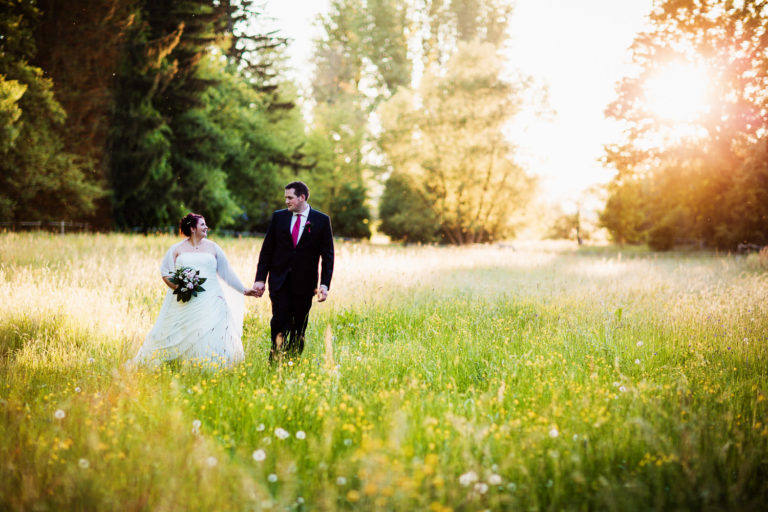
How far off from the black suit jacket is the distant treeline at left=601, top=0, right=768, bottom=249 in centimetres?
2310

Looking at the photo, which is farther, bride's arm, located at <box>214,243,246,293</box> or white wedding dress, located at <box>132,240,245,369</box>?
bride's arm, located at <box>214,243,246,293</box>

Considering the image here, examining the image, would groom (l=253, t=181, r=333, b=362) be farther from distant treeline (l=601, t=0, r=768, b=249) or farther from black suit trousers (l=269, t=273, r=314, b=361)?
distant treeline (l=601, t=0, r=768, b=249)

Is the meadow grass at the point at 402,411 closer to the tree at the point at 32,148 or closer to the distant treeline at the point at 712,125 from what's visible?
the tree at the point at 32,148

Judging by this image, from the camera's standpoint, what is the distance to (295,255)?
5.02m

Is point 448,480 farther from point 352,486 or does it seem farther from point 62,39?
point 62,39

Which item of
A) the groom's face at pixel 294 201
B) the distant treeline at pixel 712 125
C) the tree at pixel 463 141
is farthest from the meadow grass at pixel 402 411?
the tree at pixel 463 141

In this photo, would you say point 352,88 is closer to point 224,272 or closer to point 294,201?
point 224,272

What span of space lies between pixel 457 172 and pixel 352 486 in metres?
28.0

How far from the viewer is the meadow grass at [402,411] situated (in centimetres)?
264

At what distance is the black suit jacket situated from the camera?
5.01m

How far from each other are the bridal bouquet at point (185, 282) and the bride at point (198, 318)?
79 millimetres

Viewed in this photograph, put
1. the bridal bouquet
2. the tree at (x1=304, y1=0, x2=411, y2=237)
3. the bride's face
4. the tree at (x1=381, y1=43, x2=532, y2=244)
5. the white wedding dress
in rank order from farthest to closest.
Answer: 1. the tree at (x1=304, y1=0, x2=411, y2=237)
2. the tree at (x1=381, y1=43, x2=532, y2=244)
3. the bride's face
4. the bridal bouquet
5. the white wedding dress

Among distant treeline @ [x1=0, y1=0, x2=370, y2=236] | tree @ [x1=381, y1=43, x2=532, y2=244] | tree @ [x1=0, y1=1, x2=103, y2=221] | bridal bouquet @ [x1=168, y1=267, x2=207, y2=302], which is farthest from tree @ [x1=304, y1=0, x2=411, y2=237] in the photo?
bridal bouquet @ [x1=168, y1=267, x2=207, y2=302]

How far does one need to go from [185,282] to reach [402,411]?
314 centimetres
